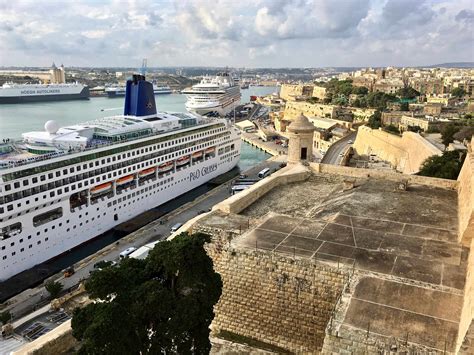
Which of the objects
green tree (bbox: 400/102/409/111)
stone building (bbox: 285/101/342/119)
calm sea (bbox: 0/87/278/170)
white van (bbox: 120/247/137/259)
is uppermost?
green tree (bbox: 400/102/409/111)

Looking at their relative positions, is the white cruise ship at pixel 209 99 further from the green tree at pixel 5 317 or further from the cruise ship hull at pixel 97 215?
the green tree at pixel 5 317

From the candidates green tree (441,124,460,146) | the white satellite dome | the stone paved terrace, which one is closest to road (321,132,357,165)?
green tree (441,124,460,146)

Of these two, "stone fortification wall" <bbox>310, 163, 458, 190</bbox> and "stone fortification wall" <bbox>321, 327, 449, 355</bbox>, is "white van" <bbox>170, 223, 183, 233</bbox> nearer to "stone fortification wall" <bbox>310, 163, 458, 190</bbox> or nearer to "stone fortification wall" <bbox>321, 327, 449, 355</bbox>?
"stone fortification wall" <bbox>310, 163, 458, 190</bbox>

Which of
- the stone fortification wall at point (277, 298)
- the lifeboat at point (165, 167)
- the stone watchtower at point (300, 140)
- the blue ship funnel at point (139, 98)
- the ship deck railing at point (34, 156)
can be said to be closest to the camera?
the stone fortification wall at point (277, 298)

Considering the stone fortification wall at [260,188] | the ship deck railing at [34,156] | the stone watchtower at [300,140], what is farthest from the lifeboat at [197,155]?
the stone fortification wall at [260,188]

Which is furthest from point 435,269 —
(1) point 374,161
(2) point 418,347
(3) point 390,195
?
(1) point 374,161

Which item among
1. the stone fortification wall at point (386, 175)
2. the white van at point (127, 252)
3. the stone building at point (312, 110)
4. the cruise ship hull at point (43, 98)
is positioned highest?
the stone fortification wall at point (386, 175)
